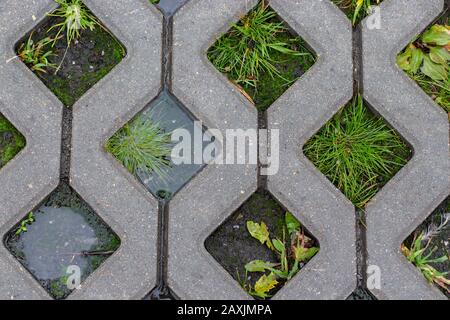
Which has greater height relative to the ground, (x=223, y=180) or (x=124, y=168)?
(x=124, y=168)

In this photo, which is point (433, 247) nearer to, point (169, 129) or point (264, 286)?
point (264, 286)

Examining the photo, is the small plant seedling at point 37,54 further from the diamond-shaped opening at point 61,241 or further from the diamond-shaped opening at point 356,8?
the diamond-shaped opening at point 356,8

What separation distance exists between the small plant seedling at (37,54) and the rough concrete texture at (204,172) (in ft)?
1.52

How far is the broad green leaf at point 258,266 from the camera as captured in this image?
6.48ft

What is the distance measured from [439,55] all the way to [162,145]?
107 cm

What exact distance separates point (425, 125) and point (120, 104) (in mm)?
1075

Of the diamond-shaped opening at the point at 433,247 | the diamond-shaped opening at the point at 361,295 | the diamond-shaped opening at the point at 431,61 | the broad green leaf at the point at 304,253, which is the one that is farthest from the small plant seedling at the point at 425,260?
the diamond-shaped opening at the point at 431,61

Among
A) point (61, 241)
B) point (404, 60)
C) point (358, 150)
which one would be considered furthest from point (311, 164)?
point (61, 241)

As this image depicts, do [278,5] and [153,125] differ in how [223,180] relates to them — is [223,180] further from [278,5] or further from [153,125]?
[278,5]

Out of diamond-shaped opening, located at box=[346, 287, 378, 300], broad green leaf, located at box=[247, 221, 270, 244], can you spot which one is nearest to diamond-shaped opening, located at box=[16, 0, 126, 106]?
broad green leaf, located at box=[247, 221, 270, 244]

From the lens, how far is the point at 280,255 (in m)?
1.99

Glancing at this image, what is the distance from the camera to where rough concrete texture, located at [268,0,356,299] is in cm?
193

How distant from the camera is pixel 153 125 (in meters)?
2.03
